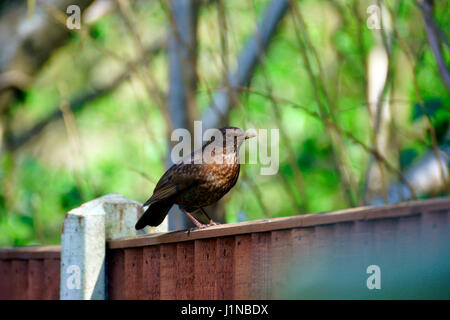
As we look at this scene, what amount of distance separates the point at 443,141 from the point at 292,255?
2.36m

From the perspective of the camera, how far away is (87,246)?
3359mm

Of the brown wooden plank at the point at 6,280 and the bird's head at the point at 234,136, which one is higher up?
the bird's head at the point at 234,136

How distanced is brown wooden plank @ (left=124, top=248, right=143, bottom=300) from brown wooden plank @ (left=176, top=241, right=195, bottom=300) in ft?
1.19

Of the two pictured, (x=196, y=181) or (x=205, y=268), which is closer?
(x=205, y=268)

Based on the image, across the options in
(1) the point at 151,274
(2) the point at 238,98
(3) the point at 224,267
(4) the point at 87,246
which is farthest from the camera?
(2) the point at 238,98

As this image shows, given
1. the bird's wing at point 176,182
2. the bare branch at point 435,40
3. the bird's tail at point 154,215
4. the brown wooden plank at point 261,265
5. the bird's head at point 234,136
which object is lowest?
the brown wooden plank at point 261,265

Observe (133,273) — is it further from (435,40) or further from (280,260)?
(435,40)

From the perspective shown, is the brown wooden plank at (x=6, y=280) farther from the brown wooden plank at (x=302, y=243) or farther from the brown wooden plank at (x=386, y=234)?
the brown wooden plank at (x=386, y=234)

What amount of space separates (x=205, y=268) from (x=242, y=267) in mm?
288

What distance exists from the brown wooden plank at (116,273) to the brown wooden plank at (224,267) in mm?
856

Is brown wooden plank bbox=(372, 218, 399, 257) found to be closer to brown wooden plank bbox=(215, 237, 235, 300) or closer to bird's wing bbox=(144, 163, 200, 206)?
brown wooden plank bbox=(215, 237, 235, 300)

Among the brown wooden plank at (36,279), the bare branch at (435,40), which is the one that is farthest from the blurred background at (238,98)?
the brown wooden plank at (36,279)

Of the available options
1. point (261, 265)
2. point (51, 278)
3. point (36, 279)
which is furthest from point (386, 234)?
point (36, 279)

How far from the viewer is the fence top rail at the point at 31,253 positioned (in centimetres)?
379
